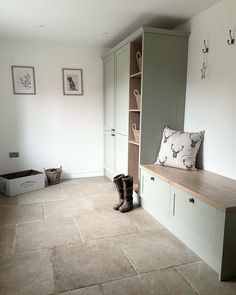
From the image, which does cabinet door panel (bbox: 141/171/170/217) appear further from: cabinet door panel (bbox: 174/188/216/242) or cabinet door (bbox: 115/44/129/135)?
cabinet door (bbox: 115/44/129/135)

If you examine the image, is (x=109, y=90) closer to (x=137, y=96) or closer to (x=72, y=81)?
(x=72, y=81)

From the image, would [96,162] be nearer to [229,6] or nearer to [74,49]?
[74,49]

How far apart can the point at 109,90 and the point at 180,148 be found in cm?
182

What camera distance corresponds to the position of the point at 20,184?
12.0ft

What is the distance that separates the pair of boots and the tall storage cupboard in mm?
301

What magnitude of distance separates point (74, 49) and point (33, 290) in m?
3.65

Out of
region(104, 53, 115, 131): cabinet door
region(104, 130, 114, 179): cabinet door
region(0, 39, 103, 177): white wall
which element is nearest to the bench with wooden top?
region(104, 130, 114, 179): cabinet door

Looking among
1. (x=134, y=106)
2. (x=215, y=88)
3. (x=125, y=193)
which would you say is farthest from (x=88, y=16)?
(x=125, y=193)

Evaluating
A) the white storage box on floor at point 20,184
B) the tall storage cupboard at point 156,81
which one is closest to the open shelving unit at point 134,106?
the tall storage cupboard at point 156,81

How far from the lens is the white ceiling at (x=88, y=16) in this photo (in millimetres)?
2596

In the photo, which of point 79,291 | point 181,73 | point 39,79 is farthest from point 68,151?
point 79,291

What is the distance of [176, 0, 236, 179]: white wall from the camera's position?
2.48 m

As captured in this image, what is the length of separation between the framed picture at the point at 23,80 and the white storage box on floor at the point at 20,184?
1370 millimetres

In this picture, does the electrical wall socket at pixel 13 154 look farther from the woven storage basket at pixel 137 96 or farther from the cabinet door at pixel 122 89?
the woven storage basket at pixel 137 96
